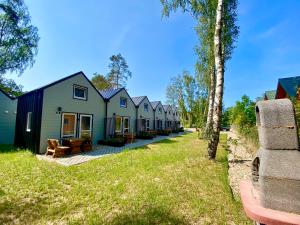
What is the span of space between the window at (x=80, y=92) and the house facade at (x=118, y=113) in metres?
2.10

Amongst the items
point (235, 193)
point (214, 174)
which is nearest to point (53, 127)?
point (214, 174)

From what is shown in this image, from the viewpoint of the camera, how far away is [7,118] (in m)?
12.2

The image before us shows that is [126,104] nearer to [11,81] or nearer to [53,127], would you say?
[53,127]

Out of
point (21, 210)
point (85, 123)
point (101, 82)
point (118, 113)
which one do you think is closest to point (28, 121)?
point (85, 123)

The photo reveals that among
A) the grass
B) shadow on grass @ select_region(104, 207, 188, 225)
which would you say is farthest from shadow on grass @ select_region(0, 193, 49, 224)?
shadow on grass @ select_region(104, 207, 188, 225)

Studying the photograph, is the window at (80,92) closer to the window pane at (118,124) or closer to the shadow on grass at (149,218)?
the window pane at (118,124)

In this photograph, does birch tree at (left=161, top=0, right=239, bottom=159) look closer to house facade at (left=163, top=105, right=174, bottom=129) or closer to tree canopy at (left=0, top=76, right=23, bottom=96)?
house facade at (left=163, top=105, right=174, bottom=129)

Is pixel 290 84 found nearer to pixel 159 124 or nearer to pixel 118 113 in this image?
pixel 118 113

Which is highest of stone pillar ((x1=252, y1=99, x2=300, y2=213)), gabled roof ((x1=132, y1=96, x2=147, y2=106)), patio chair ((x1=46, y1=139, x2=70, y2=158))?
gabled roof ((x1=132, y1=96, x2=147, y2=106))

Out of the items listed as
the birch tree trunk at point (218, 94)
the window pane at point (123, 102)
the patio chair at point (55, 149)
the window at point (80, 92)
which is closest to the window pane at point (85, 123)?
the window at point (80, 92)

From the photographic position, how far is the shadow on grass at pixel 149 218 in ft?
10.0

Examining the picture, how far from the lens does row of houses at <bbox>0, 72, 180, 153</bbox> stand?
9.53 meters

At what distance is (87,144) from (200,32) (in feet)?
46.6

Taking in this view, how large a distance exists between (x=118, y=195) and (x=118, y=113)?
470 inches
